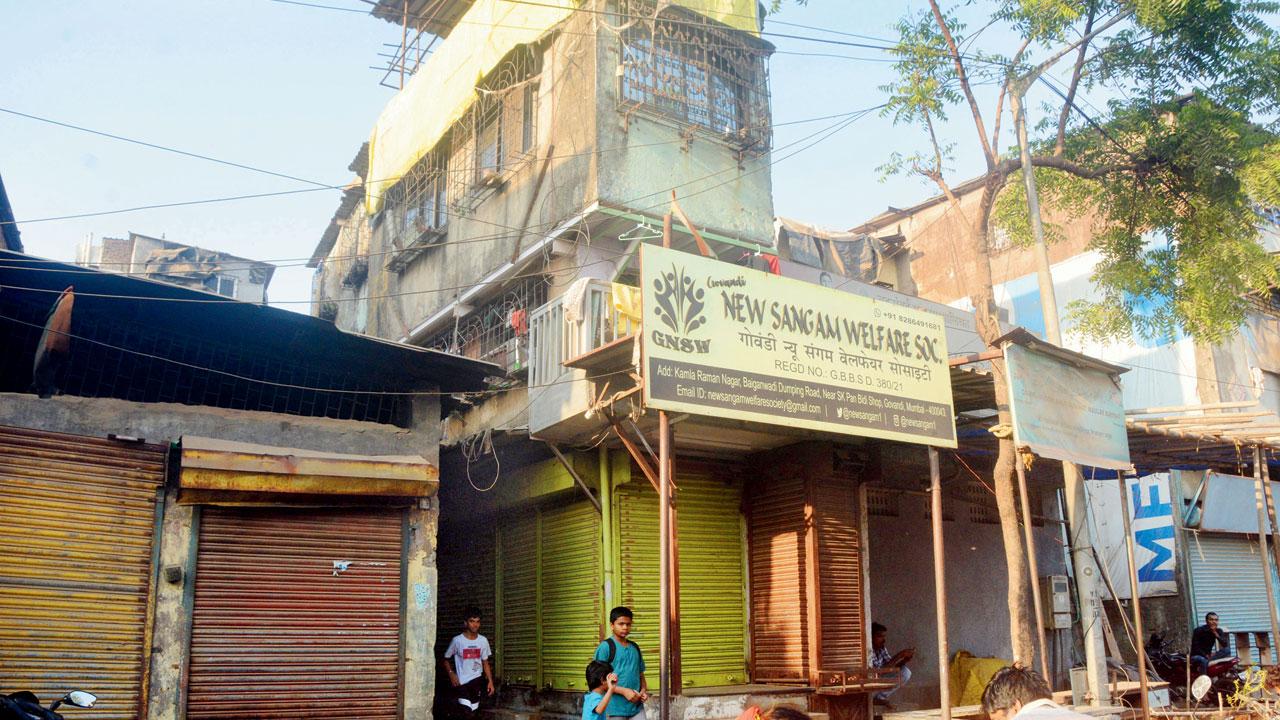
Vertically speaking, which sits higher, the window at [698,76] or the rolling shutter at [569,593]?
the window at [698,76]

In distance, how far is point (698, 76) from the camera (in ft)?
47.9

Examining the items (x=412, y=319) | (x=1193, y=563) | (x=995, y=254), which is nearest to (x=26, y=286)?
(x=412, y=319)

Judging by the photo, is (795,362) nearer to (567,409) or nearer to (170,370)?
(567,409)

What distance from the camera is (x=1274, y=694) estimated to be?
36.9 feet

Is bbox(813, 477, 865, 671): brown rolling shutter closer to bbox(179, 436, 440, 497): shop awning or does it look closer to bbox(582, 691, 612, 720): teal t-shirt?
bbox(582, 691, 612, 720): teal t-shirt

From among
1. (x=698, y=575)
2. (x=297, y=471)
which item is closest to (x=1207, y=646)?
(x=698, y=575)

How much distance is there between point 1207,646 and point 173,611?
46.2 ft

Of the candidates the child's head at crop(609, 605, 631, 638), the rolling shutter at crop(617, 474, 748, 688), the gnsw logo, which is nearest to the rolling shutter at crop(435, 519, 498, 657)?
the rolling shutter at crop(617, 474, 748, 688)

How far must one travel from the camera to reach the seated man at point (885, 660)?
1275 centimetres

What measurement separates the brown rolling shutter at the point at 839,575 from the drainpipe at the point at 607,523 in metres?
2.46

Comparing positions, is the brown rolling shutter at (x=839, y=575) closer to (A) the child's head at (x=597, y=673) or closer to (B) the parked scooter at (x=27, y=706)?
(A) the child's head at (x=597, y=673)

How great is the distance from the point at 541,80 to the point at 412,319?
549 centimetres

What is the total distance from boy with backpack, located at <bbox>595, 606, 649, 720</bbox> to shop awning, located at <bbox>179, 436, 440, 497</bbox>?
238 cm

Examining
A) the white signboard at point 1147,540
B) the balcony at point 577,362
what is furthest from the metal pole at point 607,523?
the white signboard at point 1147,540
